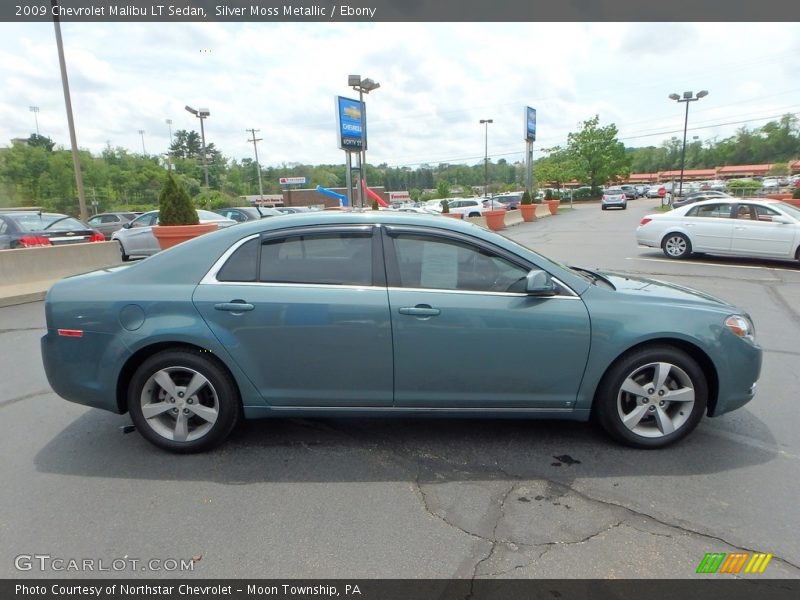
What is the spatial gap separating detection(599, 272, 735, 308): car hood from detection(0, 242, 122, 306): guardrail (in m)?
9.06

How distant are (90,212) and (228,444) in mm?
54001

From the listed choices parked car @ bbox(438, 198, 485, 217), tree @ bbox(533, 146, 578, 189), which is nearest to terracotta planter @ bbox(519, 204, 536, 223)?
parked car @ bbox(438, 198, 485, 217)

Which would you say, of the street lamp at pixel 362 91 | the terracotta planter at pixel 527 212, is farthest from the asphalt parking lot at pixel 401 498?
the terracotta planter at pixel 527 212

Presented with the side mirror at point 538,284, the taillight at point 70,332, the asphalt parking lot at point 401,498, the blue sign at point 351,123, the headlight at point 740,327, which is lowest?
the asphalt parking lot at point 401,498

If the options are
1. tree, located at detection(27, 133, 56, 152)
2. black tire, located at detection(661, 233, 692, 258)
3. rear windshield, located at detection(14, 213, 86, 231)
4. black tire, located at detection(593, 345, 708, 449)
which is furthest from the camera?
tree, located at detection(27, 133, 56, 152)

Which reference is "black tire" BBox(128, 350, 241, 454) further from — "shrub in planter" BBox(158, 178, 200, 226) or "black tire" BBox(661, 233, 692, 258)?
"black tire" BBox(661, 233, 692, 258)

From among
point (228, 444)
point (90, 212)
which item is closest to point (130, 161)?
point (90, 212)

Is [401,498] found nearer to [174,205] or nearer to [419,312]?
[419,312]

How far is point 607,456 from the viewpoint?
3.30 meters

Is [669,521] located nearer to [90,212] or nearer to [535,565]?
[535,565]

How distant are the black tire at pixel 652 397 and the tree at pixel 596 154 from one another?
5913 cm

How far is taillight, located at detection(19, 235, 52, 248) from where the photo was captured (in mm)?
10008

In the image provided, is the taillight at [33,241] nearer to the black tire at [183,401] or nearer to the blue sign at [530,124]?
the black tire at [183,401]

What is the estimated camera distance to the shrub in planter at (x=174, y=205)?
1077cm
